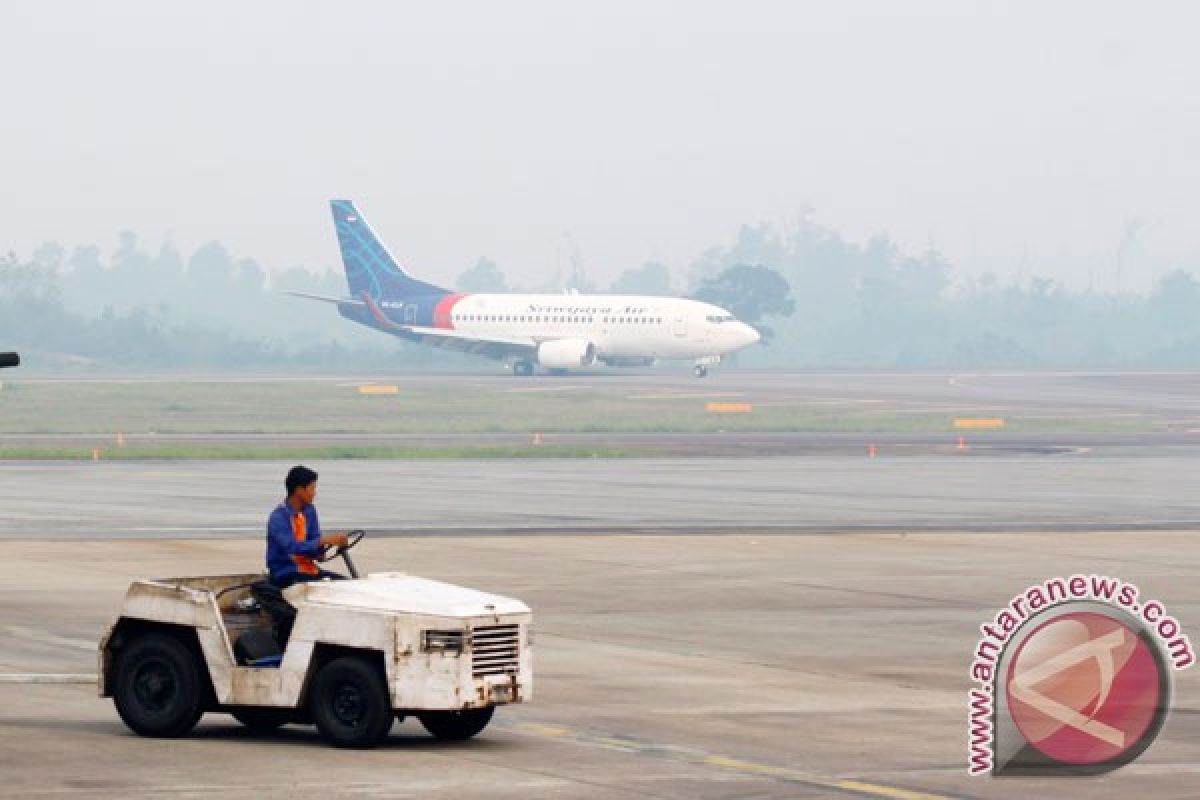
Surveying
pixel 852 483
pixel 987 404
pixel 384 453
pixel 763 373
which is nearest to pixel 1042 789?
pixel 852 483

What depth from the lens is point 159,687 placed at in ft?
59.0

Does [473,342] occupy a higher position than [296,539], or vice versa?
[473,342]

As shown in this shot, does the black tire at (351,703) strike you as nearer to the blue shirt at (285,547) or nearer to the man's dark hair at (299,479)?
the blue shirt at (285,547)

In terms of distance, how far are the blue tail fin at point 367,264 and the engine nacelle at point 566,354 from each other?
374 inches

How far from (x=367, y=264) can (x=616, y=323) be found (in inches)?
704

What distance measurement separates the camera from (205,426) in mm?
90312

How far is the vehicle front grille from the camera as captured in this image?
1716 cm

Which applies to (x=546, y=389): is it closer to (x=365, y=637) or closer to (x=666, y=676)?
(x=666, y=676)

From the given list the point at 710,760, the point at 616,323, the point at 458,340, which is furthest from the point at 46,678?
the point at 458,340

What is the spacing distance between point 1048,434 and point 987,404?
73.5 feet

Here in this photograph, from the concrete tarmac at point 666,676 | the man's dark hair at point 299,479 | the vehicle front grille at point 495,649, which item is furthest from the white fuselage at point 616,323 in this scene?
the vehicle front grille at point 495,649

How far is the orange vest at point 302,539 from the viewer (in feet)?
60.1

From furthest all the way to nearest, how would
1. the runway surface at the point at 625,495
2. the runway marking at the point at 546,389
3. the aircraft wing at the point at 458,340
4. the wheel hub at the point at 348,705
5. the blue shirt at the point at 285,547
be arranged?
the aircraft wing at the point at 458,340, the runway marking at the point at 546,389, the runway surface at the point at 625,495, the blue shirt at the point at 285,547, the wheel hub at the point at 348,705

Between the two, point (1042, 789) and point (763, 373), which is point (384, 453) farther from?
point (763, 373)
